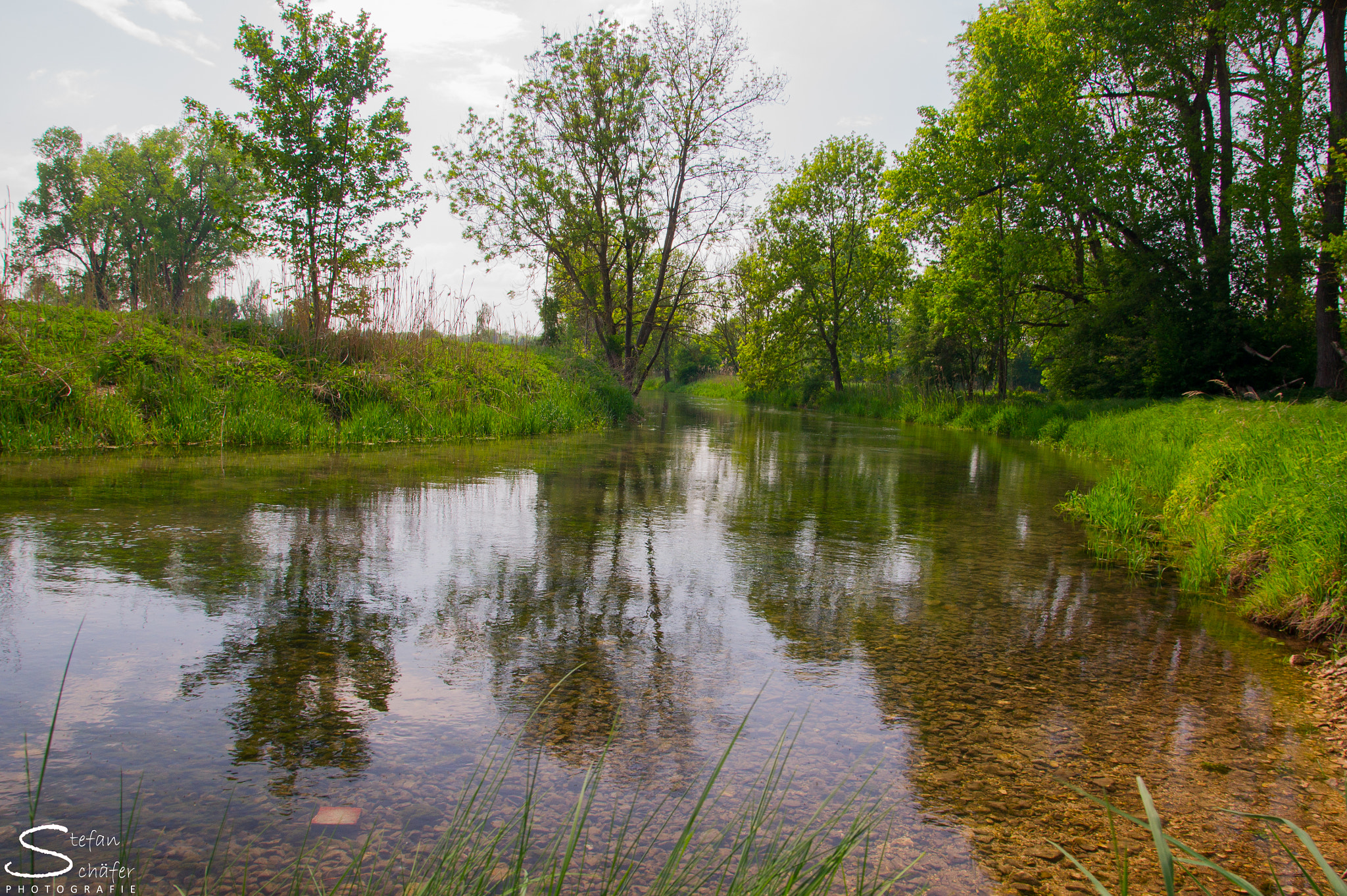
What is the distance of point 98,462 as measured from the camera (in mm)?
7887

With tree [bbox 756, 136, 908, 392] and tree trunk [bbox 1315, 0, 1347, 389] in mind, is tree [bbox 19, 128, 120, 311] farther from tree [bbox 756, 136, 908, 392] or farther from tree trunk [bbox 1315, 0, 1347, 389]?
tree trunk [bbox 1315, 0, 1347, 389]

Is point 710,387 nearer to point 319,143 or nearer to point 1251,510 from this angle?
point 319,143

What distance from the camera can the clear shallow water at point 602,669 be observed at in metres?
2.21

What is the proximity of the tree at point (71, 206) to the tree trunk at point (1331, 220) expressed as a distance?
52.5 meters

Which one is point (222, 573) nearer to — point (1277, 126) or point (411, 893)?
point (411, 893)

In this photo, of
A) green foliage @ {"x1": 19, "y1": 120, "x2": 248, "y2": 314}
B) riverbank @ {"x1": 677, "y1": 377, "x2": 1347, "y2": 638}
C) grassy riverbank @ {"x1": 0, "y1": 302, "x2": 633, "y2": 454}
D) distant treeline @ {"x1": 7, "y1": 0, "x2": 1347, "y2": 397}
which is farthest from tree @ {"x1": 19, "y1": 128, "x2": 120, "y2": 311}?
riverbank @ {"x1": 677, "y1": 377, "x2": 1347, "y2": 638}

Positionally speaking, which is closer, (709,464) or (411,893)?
(411,893)

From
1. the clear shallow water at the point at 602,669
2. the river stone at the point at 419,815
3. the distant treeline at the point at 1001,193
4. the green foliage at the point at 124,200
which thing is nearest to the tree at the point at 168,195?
the green foliage at the point at 124,200

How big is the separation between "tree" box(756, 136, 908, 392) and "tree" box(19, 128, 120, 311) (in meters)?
37.4

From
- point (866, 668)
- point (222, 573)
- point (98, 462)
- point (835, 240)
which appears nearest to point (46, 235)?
point (835, 240)

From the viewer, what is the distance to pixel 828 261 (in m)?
32.4

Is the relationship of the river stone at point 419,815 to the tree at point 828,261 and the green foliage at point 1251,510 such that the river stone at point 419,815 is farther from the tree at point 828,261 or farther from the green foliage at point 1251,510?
the tree at point 828,261

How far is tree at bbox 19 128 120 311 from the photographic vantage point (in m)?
43.3

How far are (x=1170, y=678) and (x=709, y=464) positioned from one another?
7.92 m
